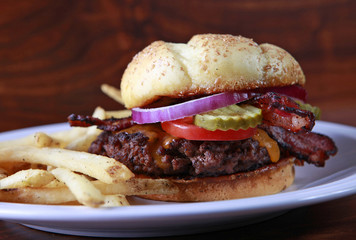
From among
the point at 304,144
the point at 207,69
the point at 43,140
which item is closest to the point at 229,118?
the point at 207,69

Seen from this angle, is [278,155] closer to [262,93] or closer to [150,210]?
[262,93]

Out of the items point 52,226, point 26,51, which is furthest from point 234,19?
point 52,226

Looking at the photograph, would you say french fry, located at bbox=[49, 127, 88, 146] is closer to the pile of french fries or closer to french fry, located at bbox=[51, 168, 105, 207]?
the pile of french fries

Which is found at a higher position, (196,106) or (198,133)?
(196,106)

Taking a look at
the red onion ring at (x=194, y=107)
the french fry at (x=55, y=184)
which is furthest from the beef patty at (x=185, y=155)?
the french fry at (x=55, y=184)

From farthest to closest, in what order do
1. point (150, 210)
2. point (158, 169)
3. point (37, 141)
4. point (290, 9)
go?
point (290, 9), point (37, 141), point (158, 169), point (150, 210)

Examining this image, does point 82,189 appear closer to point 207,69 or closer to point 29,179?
point 29,179
